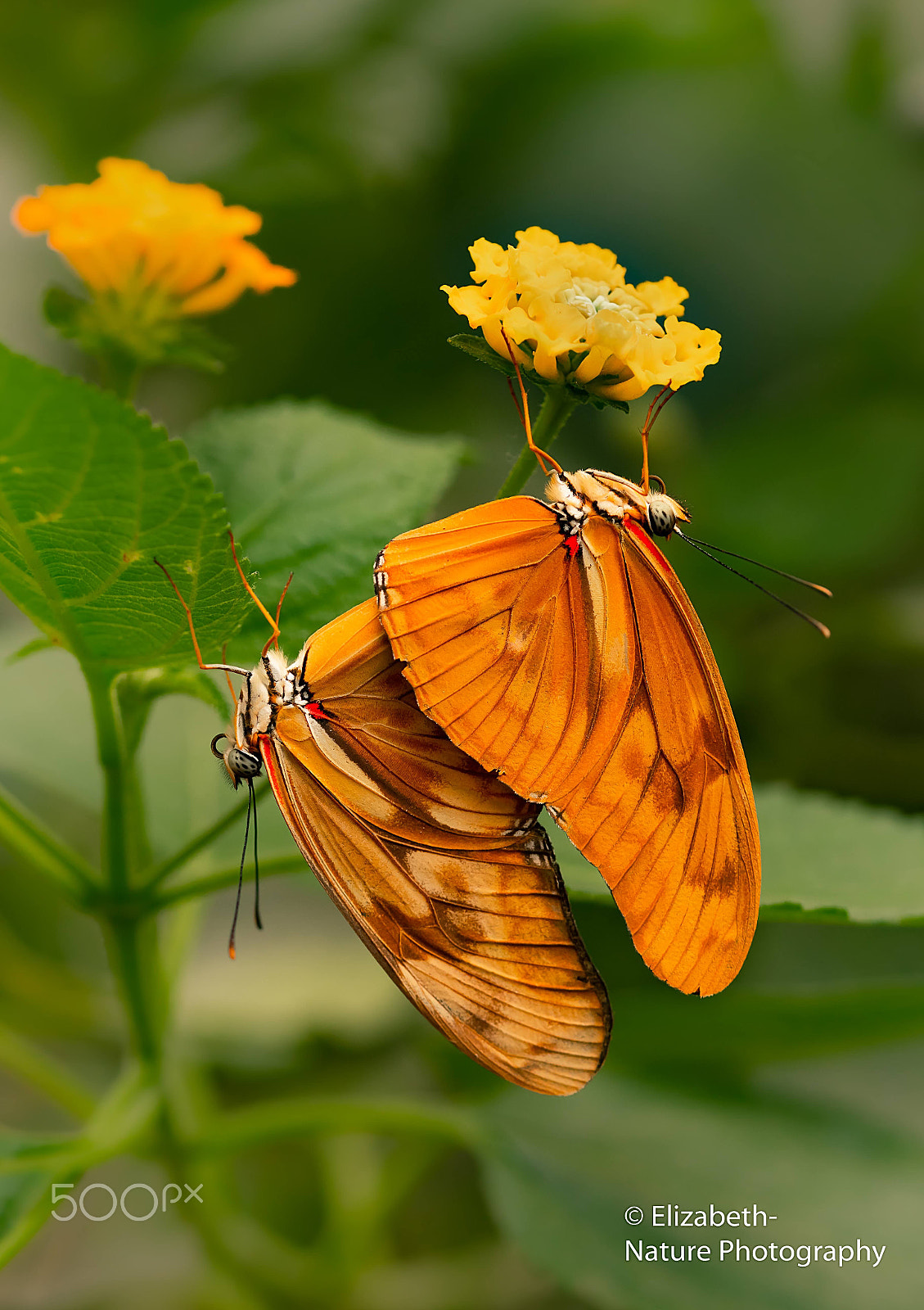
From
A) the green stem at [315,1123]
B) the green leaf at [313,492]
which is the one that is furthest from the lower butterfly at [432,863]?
the green stem at [315,1123]

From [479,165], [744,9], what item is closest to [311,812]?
[479,165]

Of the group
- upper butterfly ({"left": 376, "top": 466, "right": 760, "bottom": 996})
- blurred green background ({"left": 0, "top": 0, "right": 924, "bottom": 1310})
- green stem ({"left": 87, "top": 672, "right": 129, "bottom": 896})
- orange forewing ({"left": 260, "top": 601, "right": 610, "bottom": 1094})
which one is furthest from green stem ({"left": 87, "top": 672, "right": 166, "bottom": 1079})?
blurred green background ({"left": 0, "top": 0, "right": 924, "bottom": 1310})

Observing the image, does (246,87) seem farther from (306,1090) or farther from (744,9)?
(306,1090)

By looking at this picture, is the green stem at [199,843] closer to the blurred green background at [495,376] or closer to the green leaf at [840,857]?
the green leaf at [840,857]

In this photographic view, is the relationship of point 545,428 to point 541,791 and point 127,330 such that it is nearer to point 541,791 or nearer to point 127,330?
point 541,791

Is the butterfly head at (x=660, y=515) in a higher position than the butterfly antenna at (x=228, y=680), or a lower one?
higher
